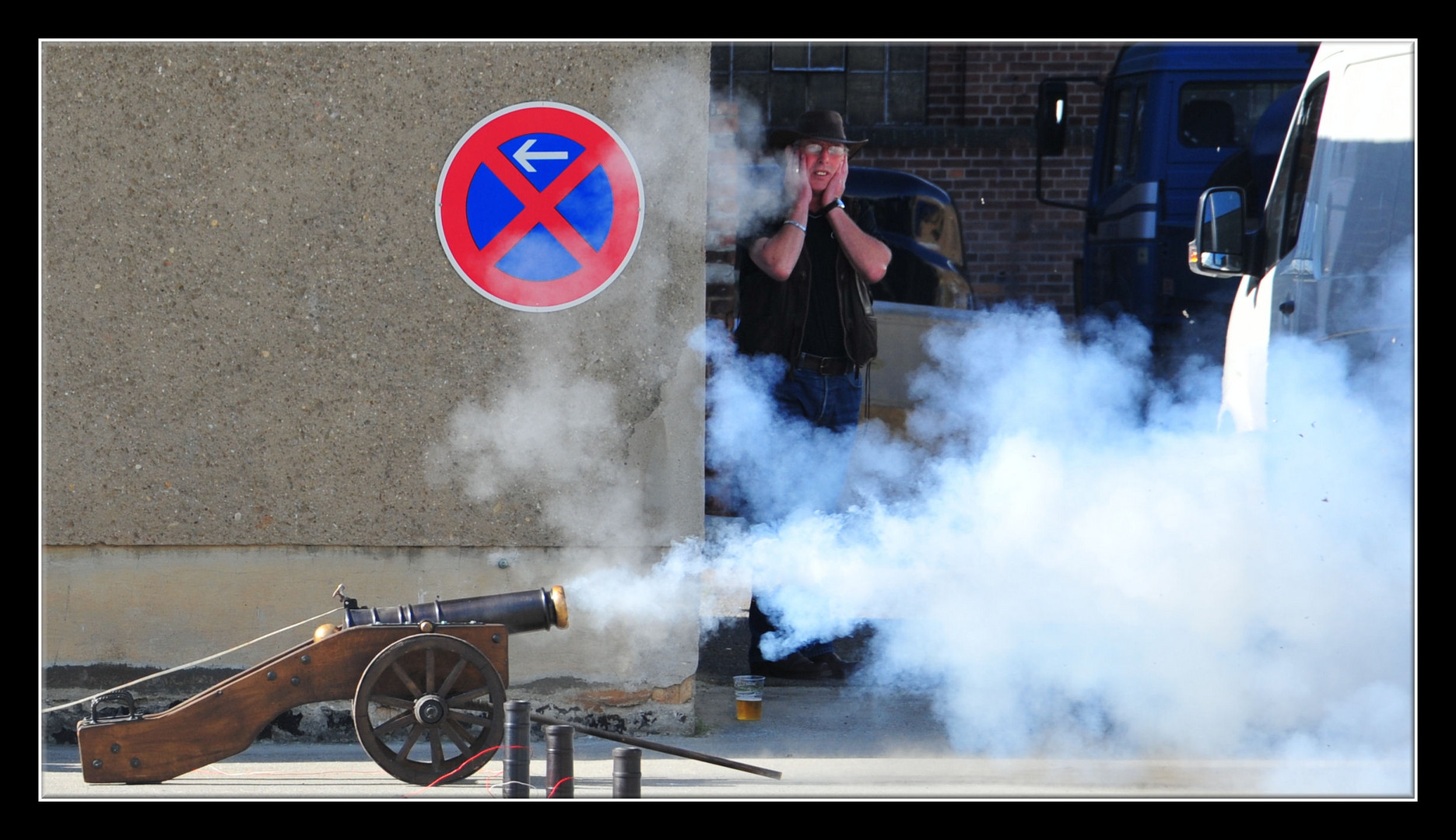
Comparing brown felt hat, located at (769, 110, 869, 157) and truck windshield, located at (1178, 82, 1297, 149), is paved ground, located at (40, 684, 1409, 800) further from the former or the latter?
truck windshield, located at (1178, 82, 1297, 149)

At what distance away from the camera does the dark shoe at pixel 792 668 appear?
19.7 ft

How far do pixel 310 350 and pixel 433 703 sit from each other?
157 cm

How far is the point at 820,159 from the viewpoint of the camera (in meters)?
5.95

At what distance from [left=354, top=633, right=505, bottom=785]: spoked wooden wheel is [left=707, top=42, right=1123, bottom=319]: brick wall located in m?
7.07

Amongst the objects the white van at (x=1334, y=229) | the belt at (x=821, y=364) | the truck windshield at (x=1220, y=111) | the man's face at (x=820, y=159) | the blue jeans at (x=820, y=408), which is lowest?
the blue jeans at (x=820, y=408)

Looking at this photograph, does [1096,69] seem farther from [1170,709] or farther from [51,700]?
[51,700]

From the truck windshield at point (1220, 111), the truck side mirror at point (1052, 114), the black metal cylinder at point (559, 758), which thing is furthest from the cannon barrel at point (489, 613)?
the truck side mirror at point (1052, 114)

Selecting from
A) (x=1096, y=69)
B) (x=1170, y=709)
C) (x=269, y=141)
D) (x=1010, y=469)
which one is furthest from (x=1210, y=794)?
(x=1096, y=69)

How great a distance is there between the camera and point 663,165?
509 centimetres

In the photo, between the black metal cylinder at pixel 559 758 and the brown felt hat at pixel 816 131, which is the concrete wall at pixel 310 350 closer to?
the brown felt hat at pixel 816 131

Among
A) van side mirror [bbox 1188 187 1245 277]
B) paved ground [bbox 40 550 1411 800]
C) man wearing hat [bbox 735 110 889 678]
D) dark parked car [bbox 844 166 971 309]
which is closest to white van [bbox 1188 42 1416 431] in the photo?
van side mirror [bbox 1188 187 1245 277]

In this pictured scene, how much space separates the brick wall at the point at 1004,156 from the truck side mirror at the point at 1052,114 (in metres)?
0.81

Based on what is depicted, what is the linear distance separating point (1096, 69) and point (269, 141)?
766cm

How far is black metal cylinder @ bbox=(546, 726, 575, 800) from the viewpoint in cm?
391
